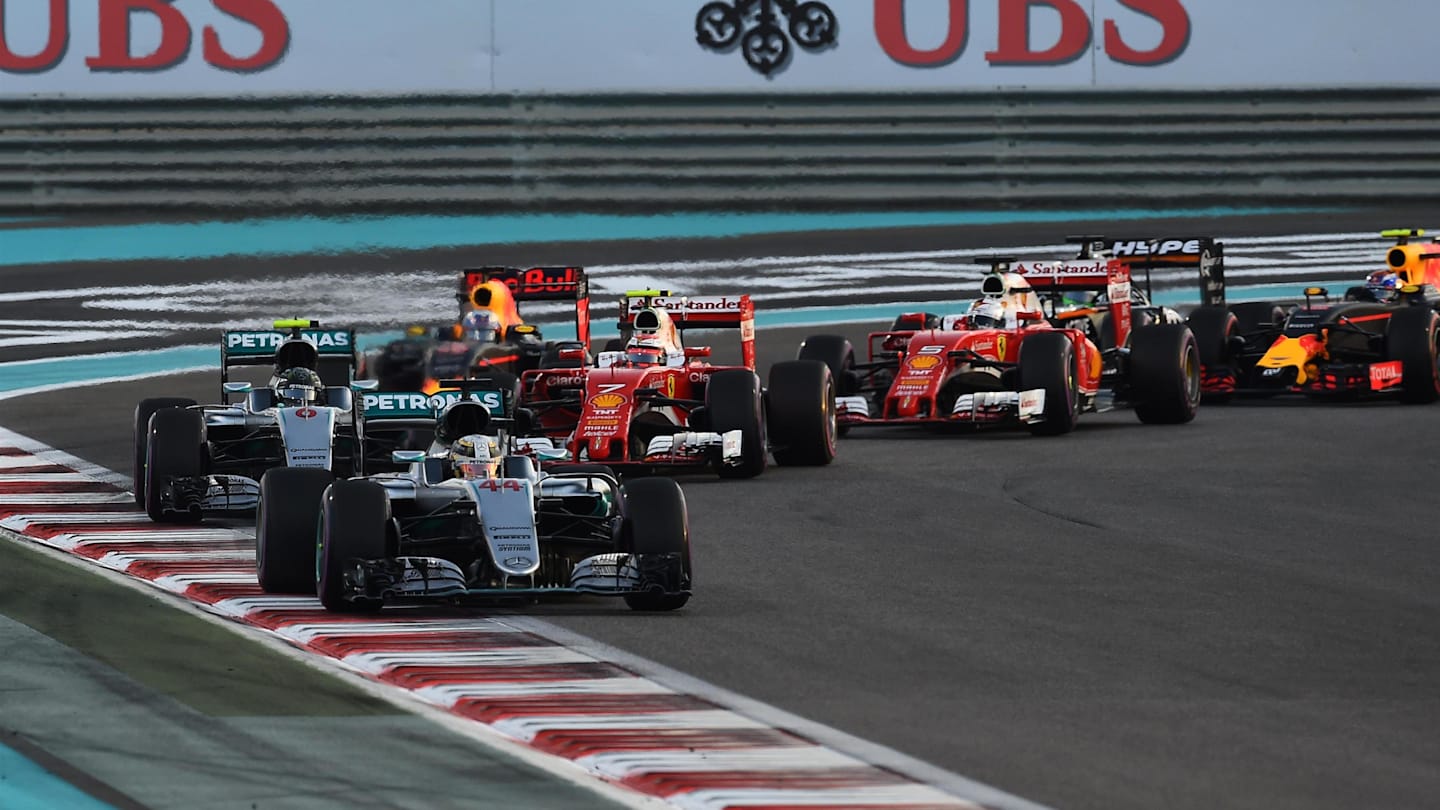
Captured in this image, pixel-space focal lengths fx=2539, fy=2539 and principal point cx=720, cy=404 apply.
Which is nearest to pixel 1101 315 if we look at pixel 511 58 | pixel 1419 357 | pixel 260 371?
pixel 1419 357

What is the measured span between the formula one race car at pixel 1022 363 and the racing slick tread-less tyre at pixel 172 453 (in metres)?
6.53

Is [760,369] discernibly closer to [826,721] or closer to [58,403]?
[58,403]

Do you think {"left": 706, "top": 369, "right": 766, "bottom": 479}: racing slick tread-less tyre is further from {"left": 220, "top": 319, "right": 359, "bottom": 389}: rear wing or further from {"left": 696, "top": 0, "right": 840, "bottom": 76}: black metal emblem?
{"left": 696, "top": 0, "right": 840, "bottom": 76}: black metal emblem

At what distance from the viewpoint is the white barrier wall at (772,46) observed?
3450cm

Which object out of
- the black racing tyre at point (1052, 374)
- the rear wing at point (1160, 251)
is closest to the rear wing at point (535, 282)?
the black racing tyre at point (1052, 374)

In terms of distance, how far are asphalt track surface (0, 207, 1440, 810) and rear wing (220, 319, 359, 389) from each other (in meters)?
2.24

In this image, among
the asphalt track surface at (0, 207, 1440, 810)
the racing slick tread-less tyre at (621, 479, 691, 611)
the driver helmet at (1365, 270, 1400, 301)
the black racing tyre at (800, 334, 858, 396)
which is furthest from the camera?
the driver helmet at (1365, 270, 1400, 301)

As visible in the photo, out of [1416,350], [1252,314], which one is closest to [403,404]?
[1416,350]

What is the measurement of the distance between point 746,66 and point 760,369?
10.3m

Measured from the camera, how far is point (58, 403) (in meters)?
23.6

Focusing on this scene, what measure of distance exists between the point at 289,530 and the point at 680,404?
18.8ft

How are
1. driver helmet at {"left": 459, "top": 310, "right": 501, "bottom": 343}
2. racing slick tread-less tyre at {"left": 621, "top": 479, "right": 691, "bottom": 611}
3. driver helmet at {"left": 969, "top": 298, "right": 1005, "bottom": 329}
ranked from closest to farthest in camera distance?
racing slick tread-less tyre at {"left": 621, "top": 479, "right": 691, "bottom": 611} → driver helmet at {"left": 459, "top": 310, "right": 501, "bottom": 343} → driver helmet at {"left": 969, "top": 298, "right": 1005, "bottom": 329}

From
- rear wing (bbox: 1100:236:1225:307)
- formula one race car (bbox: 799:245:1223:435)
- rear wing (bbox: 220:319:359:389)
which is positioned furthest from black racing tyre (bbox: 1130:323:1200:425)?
rear wing (bbox: 220:319:359:389)

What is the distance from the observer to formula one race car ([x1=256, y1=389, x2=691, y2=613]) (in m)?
11.7
